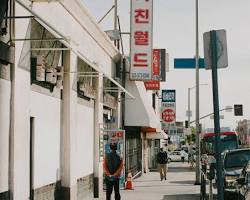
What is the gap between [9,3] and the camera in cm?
1065

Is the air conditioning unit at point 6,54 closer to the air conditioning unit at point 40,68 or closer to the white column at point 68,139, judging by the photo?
the air conditioning unit at point 40,68

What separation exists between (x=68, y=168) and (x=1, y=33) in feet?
19.2

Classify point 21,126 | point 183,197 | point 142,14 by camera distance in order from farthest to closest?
point 142,14 → point 183,197 → point 21,126

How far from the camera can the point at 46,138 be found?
13844 mm

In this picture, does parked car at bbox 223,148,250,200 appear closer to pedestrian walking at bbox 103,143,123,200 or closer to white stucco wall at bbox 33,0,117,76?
pedestrian walking at bbox 103,143,123,200

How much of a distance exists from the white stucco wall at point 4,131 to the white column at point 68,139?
4.64 meters

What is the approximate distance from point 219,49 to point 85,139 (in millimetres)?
11103

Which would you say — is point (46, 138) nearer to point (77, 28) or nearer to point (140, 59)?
point (77, 28)

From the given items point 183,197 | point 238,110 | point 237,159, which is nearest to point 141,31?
point 183,197

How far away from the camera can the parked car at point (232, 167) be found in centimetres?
1661

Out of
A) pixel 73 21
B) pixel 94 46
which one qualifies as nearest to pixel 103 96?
pixel 94 46

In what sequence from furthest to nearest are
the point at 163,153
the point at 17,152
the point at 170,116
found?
the point at 170,116 < the point at 163,153 < the point at 17,152

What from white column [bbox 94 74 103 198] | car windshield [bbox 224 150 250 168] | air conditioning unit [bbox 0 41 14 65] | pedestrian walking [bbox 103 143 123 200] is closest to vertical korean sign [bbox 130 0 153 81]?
white column [bbox 94 74 103 198]

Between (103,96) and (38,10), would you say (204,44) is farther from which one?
(103,96)
